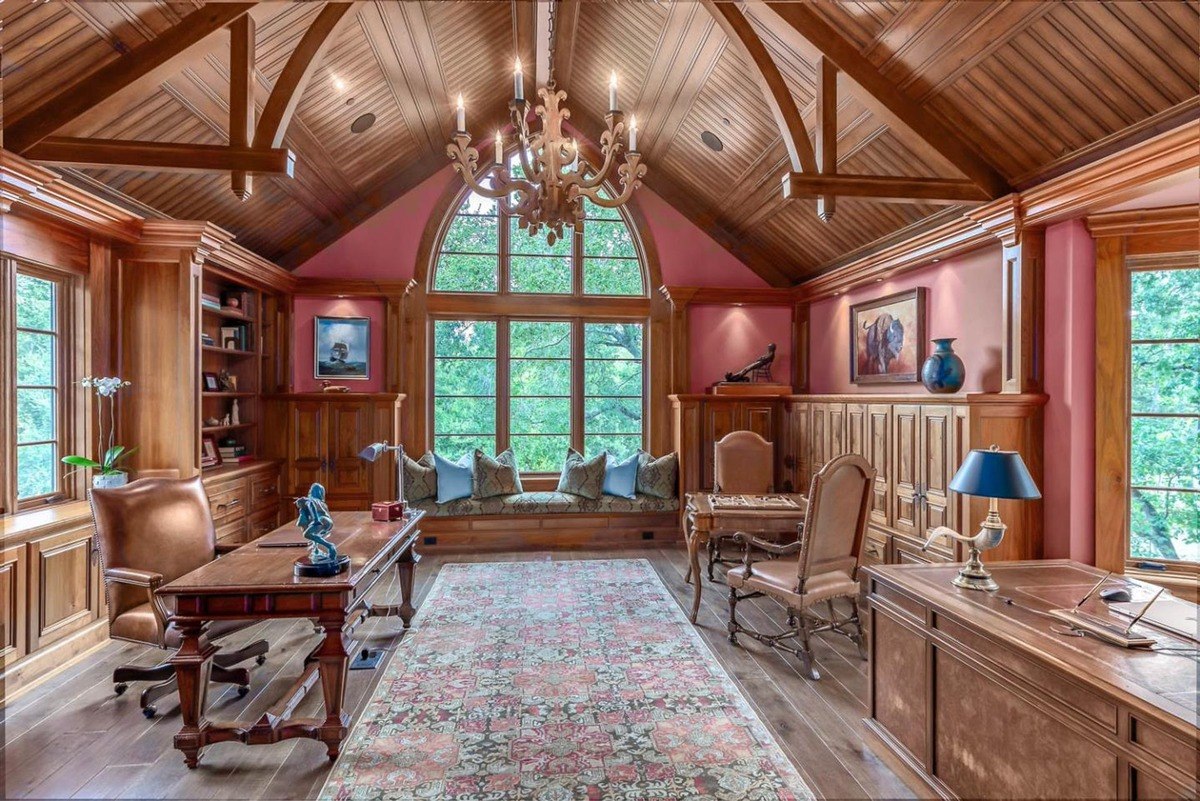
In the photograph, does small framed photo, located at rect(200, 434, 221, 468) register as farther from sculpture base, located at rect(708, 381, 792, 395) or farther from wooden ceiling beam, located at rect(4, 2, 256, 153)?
sculpture base, located at rect(708, 381, 792, 395)

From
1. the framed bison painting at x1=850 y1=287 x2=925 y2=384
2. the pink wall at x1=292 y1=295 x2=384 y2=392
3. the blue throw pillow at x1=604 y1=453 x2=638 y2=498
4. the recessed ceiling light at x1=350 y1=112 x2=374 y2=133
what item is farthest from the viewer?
the blue throw pillow at x1=604 y1=453 x2=638 y2=498

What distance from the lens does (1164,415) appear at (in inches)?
142

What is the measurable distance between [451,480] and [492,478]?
0.43 m

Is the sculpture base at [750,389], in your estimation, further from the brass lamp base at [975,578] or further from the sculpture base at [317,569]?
the sculpture base at [317,569]

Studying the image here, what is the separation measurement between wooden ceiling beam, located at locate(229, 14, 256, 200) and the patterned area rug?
3188 mm

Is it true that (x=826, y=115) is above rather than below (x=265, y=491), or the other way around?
above

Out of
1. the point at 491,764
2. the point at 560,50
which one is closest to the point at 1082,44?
the point at 560,50

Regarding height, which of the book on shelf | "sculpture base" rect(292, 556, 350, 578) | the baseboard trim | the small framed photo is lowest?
the baseboard trim

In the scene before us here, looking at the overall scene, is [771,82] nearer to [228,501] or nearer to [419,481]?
[419,481]

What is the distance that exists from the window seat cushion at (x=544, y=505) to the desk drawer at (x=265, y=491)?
1.37m

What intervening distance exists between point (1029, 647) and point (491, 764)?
7.04 feet

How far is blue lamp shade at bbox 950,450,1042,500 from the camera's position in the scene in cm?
239

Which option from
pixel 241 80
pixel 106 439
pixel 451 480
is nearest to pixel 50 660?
pixel 106 439

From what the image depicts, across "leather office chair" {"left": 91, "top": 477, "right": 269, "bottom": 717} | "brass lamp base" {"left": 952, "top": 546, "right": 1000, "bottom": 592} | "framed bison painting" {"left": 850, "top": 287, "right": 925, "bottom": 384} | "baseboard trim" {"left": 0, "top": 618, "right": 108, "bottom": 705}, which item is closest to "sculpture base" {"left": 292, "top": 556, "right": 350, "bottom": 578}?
"leather office chair" {"left": 91, "top": 477, "right": 269, "bottom": 717}
